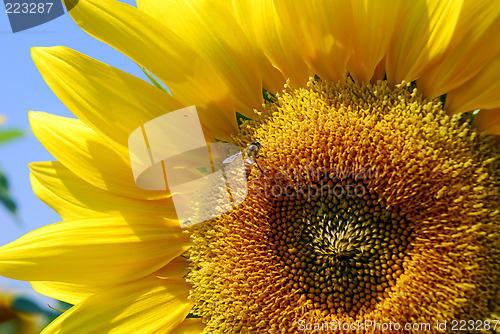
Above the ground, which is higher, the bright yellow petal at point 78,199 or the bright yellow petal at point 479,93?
the bright yellow petal at point 78,199

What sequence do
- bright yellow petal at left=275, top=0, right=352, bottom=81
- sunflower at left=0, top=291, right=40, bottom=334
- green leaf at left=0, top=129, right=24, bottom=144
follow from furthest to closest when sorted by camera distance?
sunflower at left=0, top=291, right=40, bottom=334, green leaf at left=0, top=129, right=24, bottom=144, bright yellow petal at left=275, top=0, right=352, bottom=81

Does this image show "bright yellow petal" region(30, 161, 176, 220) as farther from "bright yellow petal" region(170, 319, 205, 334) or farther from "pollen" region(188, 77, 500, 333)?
"bright yellow petal" region(170, 319, 205, 334)

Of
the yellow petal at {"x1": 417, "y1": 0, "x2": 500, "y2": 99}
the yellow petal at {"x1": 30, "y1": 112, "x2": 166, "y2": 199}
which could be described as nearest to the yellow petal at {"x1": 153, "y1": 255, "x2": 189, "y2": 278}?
the yellow petal at {"x1": 30, "y1": 112, "x2": 166, "y2": 199}

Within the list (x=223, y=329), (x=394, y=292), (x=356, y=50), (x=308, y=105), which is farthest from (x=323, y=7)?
(x=223, y=329)

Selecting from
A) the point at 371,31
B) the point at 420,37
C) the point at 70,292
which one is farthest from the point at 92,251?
the point at 420,37

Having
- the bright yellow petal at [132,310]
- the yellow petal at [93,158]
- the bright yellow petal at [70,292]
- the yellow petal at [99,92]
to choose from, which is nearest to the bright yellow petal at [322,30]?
the yellow petal at [99,92]

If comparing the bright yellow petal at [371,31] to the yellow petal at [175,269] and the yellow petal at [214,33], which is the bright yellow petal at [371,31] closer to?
the yellow petal at [214,33]

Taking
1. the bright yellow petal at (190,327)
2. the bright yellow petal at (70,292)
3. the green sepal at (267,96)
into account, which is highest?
the green sepal at (267,96)

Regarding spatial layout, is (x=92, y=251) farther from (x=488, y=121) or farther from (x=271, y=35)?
(x=488, y=121)
